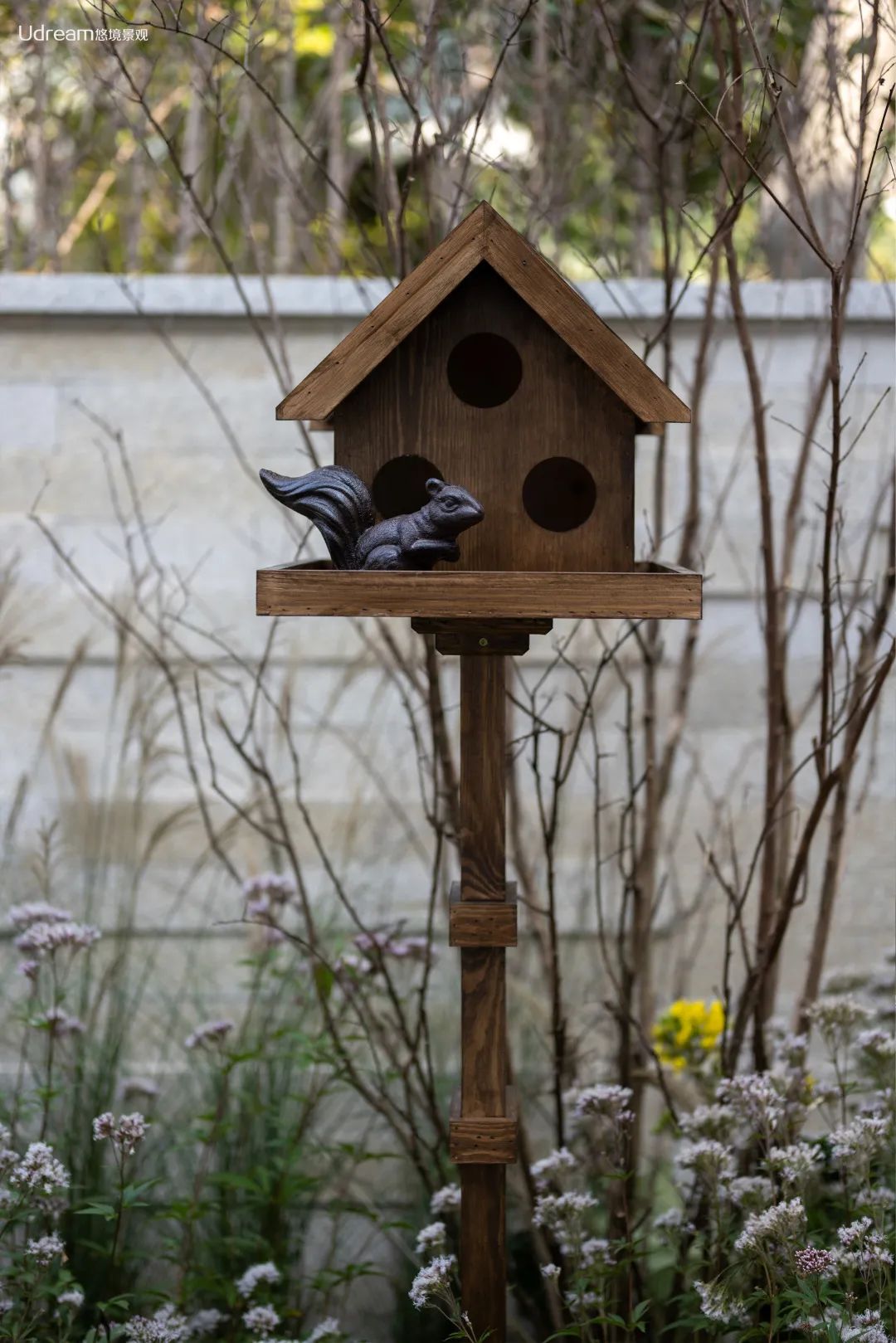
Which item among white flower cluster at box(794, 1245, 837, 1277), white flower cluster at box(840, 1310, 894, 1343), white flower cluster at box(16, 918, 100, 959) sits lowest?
white flower cluster at box(840, 1310, 894, 1343)

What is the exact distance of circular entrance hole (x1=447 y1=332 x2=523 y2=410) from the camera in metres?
1.42

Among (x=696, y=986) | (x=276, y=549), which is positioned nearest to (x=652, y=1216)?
(x=696, y=986)

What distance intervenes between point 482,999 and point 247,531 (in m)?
1.18

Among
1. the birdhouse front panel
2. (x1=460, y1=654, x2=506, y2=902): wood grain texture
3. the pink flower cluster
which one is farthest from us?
the pink flower cluster

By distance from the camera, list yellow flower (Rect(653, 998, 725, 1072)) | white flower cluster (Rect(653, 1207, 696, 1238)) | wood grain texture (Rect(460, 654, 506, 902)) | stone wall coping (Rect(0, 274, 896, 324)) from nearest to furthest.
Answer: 1. wood grain texture (Rect(460, 654, 506, 902))
2. white flower cluster (Rect(653, 1207, 696, 1238))
3. yellow flower (Rect(653, 998, 725, 1072))
4. stone wall coping (Rect(0, 274, 896, 324))

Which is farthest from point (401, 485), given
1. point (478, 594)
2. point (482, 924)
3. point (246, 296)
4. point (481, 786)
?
point (246, 296)

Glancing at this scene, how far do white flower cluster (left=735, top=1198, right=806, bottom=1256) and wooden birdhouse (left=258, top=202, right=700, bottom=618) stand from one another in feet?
1.97

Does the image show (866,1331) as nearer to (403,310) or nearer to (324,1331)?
(324,1331)

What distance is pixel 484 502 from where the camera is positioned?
4.41ft

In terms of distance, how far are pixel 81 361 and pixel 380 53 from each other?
0.84 meters

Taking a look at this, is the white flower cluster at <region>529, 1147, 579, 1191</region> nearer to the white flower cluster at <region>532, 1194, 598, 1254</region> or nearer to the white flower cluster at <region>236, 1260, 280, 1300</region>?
the white flower cluster at <region>532, 1194, 598, 1254</region>

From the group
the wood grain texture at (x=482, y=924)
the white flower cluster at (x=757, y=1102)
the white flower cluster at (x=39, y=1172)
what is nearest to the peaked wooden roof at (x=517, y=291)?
the wood grain texture at (x=482, y=924)

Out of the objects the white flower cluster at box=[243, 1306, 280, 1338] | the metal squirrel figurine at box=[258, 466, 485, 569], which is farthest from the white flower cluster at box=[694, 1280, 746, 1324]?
the metal squirrel figurine at box=[258, 466, 485, 569]

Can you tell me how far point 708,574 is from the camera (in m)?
2.31
